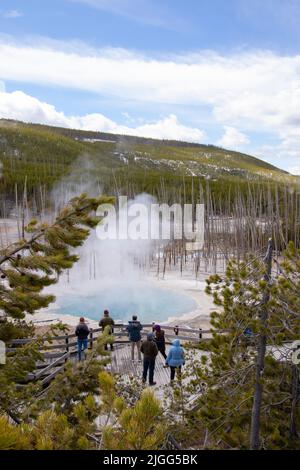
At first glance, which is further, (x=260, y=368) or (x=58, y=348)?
(x=58, y=348)

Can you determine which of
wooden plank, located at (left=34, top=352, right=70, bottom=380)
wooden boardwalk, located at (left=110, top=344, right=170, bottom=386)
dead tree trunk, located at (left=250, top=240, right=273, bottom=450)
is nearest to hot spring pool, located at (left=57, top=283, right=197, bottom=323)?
wooden boardwalk, located at (left=110, top=344, right=170, bottom=386)

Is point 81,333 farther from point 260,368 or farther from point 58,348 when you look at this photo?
point 260,368

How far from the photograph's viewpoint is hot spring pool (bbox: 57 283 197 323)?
19.1 m

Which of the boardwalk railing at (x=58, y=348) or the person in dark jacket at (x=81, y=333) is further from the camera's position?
the person in dark jacket at (x=81, y=333)

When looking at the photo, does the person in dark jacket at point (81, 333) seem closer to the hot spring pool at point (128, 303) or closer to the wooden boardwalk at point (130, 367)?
the wooden boardwalk at point (130, 367)

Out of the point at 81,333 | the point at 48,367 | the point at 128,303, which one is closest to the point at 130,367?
the point at 81,333

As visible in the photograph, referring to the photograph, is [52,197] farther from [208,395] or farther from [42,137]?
[42,137]

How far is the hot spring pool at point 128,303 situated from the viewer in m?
19.1

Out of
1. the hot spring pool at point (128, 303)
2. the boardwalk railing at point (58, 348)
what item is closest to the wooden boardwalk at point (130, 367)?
the boardwalk railing at point (58, 348)

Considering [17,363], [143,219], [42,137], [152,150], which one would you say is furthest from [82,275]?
[152,150]

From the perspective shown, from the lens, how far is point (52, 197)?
49625mm

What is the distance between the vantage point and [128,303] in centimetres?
2095

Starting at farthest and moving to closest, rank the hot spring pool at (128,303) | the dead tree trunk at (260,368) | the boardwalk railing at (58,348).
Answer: the hot spring pool at (128,303) < the boardwalk railing at (58,348) < the dead tree trunk at (260,368)

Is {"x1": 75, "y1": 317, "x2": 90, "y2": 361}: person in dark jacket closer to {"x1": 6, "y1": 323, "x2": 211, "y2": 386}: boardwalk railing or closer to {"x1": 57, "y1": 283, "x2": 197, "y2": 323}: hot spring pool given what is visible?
{"x1": 6, "y1": 323, "x2": 211, "y2": 386}: boardwalk railing
